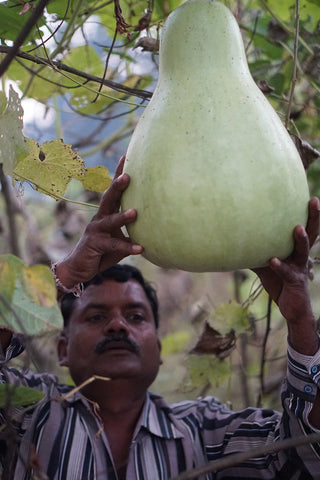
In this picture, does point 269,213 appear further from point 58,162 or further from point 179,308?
point 179,308

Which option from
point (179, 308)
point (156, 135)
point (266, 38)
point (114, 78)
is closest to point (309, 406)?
point (156, 135)

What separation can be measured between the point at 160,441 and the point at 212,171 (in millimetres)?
1159

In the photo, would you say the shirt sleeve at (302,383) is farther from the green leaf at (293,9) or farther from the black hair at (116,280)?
the green leaf at (293,9)

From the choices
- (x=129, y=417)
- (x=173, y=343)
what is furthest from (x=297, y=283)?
(x=173, y=343)

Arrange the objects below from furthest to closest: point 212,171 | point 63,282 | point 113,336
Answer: point 113,336 → point 63,282 → point 212,171

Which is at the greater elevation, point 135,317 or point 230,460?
point 135,317

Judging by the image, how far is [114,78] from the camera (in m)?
1.96

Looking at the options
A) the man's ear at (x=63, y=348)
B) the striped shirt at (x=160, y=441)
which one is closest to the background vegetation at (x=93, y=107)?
the striped shirt at (x=160, y=441)

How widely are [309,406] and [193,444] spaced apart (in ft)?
1.74

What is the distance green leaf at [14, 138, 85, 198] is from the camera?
117 centimetres

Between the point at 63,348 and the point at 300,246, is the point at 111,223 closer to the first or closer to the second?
the point at 300,246

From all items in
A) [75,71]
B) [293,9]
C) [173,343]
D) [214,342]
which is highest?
[293,9]

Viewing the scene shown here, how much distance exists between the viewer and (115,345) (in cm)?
182

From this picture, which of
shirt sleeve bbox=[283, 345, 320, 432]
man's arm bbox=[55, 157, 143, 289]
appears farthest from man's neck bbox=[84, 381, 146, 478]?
man's arm bbox=[55, 157, 143, 289]
